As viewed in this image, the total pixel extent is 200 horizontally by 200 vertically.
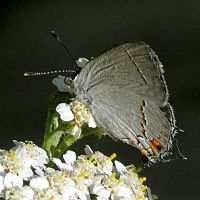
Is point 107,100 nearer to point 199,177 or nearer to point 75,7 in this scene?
point 199,177

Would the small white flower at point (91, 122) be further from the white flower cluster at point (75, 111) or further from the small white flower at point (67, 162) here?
the small white flower at point (67, 162)

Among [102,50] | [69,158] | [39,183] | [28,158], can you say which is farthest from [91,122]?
[102,50]

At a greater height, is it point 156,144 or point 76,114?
point 76,114

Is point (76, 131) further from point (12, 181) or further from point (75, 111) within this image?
point (12, 181)

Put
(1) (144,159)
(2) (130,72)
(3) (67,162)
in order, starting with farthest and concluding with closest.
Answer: (2) (130,72), (1) (144,159), (3) (67,162)

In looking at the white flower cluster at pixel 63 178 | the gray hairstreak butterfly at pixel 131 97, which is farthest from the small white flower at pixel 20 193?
the gray hairstreak butterfly at pixel 131 97

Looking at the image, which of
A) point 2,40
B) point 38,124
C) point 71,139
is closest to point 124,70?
point 71,139
